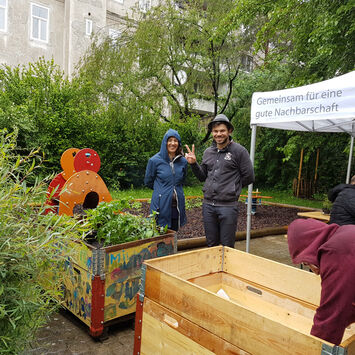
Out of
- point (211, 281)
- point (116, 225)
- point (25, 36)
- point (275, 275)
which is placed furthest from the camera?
→ point (25, 36)

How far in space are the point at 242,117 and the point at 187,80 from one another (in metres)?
3.48

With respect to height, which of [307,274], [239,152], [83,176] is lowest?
[307,274]

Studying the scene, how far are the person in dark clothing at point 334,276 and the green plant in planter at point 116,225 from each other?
205 centimetres

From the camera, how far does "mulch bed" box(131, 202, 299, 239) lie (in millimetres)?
7469

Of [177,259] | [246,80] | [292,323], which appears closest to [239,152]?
[177,259]

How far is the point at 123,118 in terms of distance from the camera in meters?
12.4

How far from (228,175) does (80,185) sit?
174 centimetres

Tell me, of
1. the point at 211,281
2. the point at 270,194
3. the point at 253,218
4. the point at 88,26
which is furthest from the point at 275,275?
the point at 88,26

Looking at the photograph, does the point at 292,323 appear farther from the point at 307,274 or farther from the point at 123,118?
the point at 123,118

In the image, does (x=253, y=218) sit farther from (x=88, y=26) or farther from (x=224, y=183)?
(x=88, y=26)

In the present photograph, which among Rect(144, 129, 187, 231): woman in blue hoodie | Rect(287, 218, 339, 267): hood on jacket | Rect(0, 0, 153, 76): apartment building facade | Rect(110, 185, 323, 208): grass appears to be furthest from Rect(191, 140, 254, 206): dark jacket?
Rect(0, 0, 153, 76): apartment building facade

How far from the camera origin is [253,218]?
384 inches

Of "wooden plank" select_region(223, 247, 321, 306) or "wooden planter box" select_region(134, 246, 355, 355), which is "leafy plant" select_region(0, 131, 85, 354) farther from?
"wooden plank" select_region(223, 247, 321, 306)

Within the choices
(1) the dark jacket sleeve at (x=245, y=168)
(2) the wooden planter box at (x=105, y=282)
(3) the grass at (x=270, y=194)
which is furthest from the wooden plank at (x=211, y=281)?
(3) the grass at (x=270, y=194)
